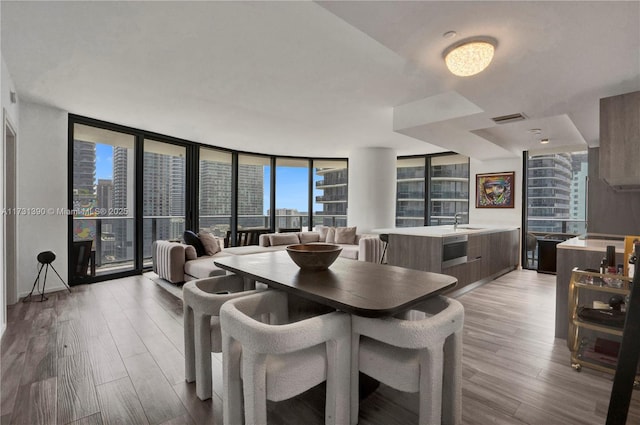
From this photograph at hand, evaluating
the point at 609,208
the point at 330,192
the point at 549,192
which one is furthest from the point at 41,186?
the point at 549,192

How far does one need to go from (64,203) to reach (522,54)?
5428 mm

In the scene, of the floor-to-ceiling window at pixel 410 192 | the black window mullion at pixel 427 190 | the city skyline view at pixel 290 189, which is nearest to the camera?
the black window mullion at pixel 427 190

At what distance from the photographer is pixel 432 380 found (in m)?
1.27

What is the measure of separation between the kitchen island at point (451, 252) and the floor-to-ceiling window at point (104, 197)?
13.9 feet

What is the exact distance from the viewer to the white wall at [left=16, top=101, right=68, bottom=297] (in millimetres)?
3824

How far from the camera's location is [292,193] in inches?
310

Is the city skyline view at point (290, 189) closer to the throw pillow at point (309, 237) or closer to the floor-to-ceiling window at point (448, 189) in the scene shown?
the throw pillow at point (309, 237)

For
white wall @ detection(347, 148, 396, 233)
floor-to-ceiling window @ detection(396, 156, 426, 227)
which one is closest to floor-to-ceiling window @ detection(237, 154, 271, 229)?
white wall @ detection(347, 148, 396, 233)

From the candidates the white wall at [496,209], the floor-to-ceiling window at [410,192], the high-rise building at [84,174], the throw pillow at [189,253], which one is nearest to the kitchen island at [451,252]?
the white wall at [496,209]

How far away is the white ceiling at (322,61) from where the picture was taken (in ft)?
5.61

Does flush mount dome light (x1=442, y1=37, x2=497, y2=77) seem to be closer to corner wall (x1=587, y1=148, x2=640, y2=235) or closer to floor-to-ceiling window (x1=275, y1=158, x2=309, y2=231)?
corner wall (x1=587, y1=148, x2=640, y2=235)

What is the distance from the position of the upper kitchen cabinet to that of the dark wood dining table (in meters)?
2.04

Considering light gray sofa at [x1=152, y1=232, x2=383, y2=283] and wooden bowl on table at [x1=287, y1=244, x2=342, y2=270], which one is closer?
wooden bowl on table at [x1=287, y1=244, x2=342, y2=270]

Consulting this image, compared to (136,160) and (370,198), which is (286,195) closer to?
(370,198)
